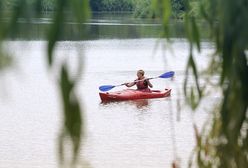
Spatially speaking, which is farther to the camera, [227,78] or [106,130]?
[106,130]

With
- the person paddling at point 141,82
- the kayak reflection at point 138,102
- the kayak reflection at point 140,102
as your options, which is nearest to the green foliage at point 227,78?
the person paddling at point 141,82

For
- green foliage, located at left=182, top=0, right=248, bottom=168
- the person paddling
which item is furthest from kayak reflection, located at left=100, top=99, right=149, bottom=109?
green foliage, located at left=182, top=0, right=248, bottom=168

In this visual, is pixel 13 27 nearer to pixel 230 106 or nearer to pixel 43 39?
pixel 43 39

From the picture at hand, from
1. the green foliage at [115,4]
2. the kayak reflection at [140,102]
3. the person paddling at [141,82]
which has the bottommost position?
the kayak reflection at [140,102]

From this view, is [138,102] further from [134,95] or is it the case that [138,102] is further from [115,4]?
[115,4]

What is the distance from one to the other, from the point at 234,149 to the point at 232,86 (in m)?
0.15

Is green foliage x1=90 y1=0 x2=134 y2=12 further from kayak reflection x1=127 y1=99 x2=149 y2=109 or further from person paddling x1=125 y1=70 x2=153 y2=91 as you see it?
kayak reflection x1=127 y1=99 x2=149 y2=109

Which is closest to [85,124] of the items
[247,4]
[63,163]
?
[63,163]

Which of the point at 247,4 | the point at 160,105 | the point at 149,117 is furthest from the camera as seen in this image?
the point at 160,105

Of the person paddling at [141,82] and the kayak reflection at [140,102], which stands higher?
the person paddling at [141,82]

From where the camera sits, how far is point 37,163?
1317 cm

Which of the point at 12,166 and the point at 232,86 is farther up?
the point at 232,86

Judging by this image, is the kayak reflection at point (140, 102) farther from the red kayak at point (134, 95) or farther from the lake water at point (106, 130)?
the red kayak at point (134, 95)

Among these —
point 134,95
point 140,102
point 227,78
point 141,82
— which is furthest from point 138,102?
point 227,78
